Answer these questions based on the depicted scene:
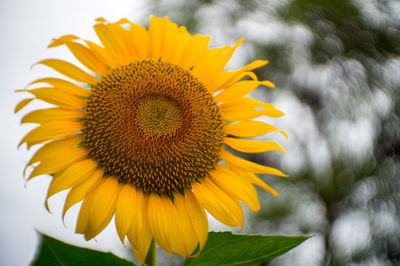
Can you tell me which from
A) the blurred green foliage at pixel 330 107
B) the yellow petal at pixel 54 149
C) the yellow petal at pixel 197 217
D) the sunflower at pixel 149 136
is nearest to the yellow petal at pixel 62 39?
the sunflower at pixel 149 136

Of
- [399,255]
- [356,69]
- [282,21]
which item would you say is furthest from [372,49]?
[399,255]

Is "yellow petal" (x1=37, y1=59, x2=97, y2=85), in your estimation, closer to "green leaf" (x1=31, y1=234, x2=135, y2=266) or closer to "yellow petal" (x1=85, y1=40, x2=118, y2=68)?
"yellow petal" (x1=85, y1=40, x2=118, y2=68)

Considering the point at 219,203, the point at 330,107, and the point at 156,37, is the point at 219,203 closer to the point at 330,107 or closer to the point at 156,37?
the point at 156,37

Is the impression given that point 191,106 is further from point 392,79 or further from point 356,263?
point 392,79

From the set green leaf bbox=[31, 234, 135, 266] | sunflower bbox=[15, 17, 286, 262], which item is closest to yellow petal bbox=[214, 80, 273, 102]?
sunflower bbox=[15, 17, 286, 262]

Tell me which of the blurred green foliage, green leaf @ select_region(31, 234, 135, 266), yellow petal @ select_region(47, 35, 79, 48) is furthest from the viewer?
the blurred green foliage

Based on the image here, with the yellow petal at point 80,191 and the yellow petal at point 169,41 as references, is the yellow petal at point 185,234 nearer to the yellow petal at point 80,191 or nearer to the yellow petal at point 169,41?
the yellow petal at point 80,191
